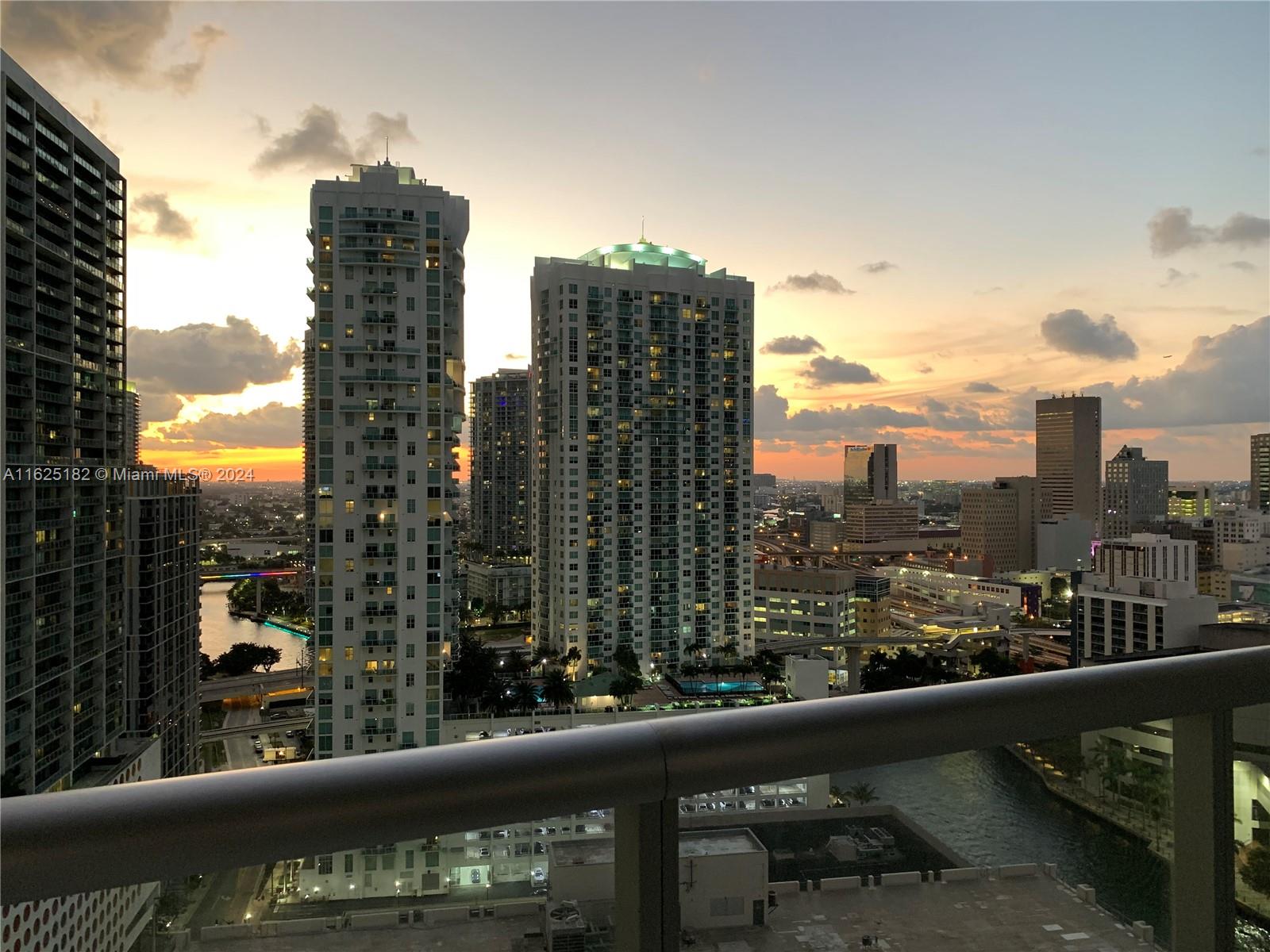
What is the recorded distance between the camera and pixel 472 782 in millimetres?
446

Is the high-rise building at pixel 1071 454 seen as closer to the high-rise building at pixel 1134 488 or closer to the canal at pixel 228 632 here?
the high-rise building at pixel 1134 488

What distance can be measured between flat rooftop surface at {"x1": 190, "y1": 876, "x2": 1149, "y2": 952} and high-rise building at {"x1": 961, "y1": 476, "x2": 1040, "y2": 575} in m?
52.1

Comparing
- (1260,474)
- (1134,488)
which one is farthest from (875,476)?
(1260,474)

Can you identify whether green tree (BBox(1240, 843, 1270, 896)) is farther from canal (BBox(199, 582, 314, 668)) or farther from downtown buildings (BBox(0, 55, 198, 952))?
canal (BBox(199, 582, 314, 668))

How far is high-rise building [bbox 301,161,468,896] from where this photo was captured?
11.3m

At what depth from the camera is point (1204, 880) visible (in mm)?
722

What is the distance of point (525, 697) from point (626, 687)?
2836 mm

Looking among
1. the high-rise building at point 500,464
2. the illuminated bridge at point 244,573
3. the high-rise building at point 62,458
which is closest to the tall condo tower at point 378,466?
the high-rise building at point 62,458

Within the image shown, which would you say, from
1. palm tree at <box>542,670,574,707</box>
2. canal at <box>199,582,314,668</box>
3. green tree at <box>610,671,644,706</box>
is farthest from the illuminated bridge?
green tree at <box>610,671,644,706</box>

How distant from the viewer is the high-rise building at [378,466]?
37.0 ft

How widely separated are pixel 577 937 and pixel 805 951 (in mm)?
183

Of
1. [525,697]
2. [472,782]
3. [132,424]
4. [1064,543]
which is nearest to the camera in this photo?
[472,782]

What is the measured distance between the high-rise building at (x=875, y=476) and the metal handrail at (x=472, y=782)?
64.5 metres

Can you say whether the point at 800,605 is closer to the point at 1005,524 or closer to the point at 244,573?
the point at 244,573
